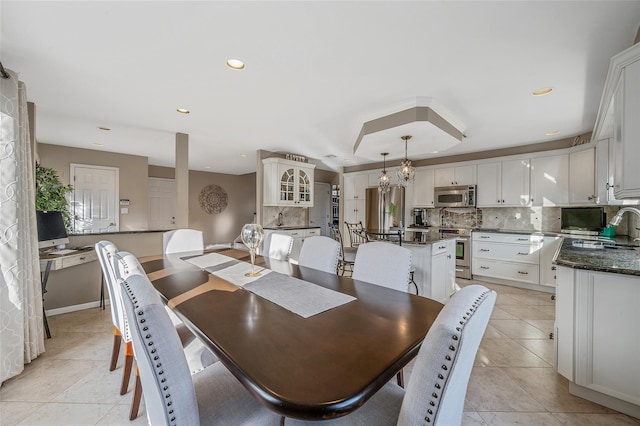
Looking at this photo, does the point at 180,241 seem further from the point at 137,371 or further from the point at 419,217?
the point at 419,217

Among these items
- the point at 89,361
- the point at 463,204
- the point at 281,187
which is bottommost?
the point at 89,361

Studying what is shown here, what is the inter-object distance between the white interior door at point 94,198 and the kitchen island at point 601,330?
6690 millimetres

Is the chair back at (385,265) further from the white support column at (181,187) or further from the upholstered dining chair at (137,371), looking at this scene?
the white support column at (181,187)

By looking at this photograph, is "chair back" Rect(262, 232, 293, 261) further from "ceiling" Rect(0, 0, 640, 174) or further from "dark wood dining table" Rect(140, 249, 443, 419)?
"ceiling" Rect(0, 0, 640, 174)

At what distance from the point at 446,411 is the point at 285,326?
578mm

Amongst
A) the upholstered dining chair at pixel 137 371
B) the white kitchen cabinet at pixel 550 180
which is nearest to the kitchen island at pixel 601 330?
the upholstered dining chair at pixel 137 371

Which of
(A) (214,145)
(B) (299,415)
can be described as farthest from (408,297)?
(A) (214,145)

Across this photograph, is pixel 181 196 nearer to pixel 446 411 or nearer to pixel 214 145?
pixel 214 145

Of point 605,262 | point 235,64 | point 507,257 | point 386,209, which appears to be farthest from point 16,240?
point 507,257

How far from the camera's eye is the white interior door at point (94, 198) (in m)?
4.86

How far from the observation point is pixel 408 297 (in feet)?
4.43

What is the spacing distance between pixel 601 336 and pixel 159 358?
243 centimetres

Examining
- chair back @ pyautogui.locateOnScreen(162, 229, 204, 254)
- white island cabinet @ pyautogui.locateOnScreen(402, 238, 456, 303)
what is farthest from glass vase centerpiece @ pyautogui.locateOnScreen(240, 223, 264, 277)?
white island cabinet @ pyautogui.locateOnScreen(402, 238, 456, 303)

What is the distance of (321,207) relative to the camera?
314 inches
